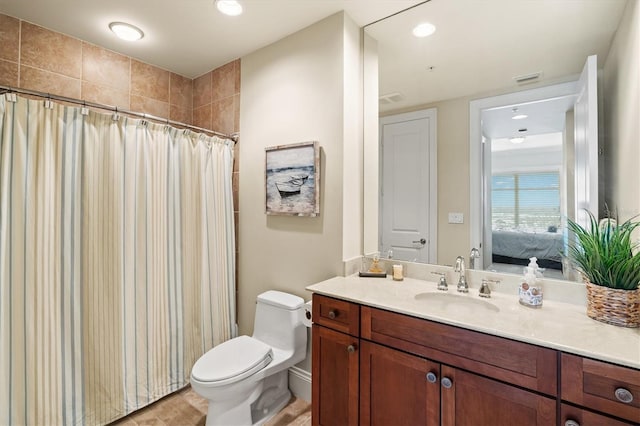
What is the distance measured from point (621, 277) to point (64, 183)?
105 inches

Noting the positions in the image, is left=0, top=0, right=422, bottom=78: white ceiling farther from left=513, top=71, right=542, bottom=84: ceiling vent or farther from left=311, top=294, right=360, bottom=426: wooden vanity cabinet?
left=311, top=294, right=360, bottom=426: wooden vanity cabinet

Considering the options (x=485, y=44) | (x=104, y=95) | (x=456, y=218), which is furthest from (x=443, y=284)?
(x=104, y=95)

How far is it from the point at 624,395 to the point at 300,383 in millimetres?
1688

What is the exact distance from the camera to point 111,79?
2.37 m

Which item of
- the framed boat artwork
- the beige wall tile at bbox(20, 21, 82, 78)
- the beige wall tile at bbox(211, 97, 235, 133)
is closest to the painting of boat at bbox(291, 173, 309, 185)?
the framed boat artwork

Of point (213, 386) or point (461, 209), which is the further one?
point (461, 209)

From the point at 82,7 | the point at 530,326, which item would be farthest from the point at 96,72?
the point at 530,326

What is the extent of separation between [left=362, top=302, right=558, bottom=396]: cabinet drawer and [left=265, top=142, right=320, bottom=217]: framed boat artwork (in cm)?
83

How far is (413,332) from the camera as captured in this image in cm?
129

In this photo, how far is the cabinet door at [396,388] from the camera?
1233mm

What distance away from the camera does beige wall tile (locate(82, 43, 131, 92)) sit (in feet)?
7.38

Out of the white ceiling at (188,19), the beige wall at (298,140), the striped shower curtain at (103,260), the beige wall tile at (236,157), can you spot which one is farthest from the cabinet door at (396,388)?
the white ceiling at (188,19)

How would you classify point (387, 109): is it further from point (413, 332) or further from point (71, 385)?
point (71, 385)

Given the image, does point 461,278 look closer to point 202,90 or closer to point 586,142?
point 586,142
